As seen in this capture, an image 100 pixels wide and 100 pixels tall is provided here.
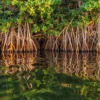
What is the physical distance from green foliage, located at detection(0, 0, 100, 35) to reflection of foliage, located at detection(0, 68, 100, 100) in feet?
26.0

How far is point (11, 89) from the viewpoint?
26.1 feet

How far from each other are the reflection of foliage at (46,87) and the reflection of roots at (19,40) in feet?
30.6

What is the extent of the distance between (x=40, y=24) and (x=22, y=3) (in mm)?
1919

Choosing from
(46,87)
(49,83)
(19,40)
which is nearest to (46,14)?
(19,40)

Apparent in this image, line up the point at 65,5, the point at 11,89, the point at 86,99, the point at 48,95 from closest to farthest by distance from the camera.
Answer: the point at 86,99 < the point at 48,95 < the point at 11,89 < the point at 65,5

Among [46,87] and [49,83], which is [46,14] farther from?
[46,87]

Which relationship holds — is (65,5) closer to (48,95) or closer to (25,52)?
(25,52)

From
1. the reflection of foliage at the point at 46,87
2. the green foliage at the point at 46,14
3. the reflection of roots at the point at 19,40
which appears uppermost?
the green foliage at the point at 46,14

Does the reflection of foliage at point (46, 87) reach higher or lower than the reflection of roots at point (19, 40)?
lower

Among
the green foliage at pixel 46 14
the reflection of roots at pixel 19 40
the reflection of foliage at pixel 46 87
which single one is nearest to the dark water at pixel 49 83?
the reflection of foliage at pixel 46 87

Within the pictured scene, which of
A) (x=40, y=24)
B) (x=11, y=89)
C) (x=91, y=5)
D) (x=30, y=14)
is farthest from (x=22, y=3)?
(x=11, y=89)

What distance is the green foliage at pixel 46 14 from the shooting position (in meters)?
17.5

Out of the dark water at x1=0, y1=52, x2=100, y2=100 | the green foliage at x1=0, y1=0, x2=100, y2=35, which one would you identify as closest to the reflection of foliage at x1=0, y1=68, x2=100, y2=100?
the dark water at x1=0, y1=52, x2=100, y2=100

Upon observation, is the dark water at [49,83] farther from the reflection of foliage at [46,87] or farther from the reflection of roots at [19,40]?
the reflection of roots at [19,40]
